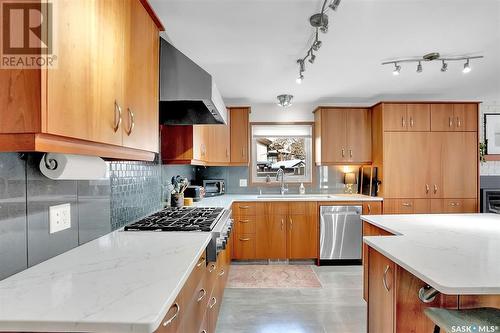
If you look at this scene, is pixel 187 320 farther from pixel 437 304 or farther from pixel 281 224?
pixel 281 224

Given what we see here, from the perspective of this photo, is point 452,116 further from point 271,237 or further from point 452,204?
point 271,237

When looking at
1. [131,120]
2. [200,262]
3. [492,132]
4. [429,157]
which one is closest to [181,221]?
[200,262]

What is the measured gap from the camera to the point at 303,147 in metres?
4.53

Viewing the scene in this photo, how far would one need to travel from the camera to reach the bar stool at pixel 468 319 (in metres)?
1.14

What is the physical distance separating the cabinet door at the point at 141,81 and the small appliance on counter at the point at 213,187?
2.48 meters

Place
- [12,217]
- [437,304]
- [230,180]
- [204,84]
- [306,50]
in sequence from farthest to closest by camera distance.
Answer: [230,180] < [306,50] < [204,84] < [437,304] < [12,217]

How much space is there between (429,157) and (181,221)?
345cm

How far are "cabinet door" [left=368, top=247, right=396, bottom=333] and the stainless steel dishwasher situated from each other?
1.83 m

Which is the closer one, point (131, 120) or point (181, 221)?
point (131, 120)

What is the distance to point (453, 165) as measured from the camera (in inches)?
A: 147

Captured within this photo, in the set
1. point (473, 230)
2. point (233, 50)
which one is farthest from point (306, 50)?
point (473, 230)

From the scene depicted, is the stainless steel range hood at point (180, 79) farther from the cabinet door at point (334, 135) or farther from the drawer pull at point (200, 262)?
the cabinet door at point (334, 135)

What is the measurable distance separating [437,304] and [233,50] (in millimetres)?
2329

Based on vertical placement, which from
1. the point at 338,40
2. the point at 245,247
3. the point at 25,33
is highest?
the point at 338,40
